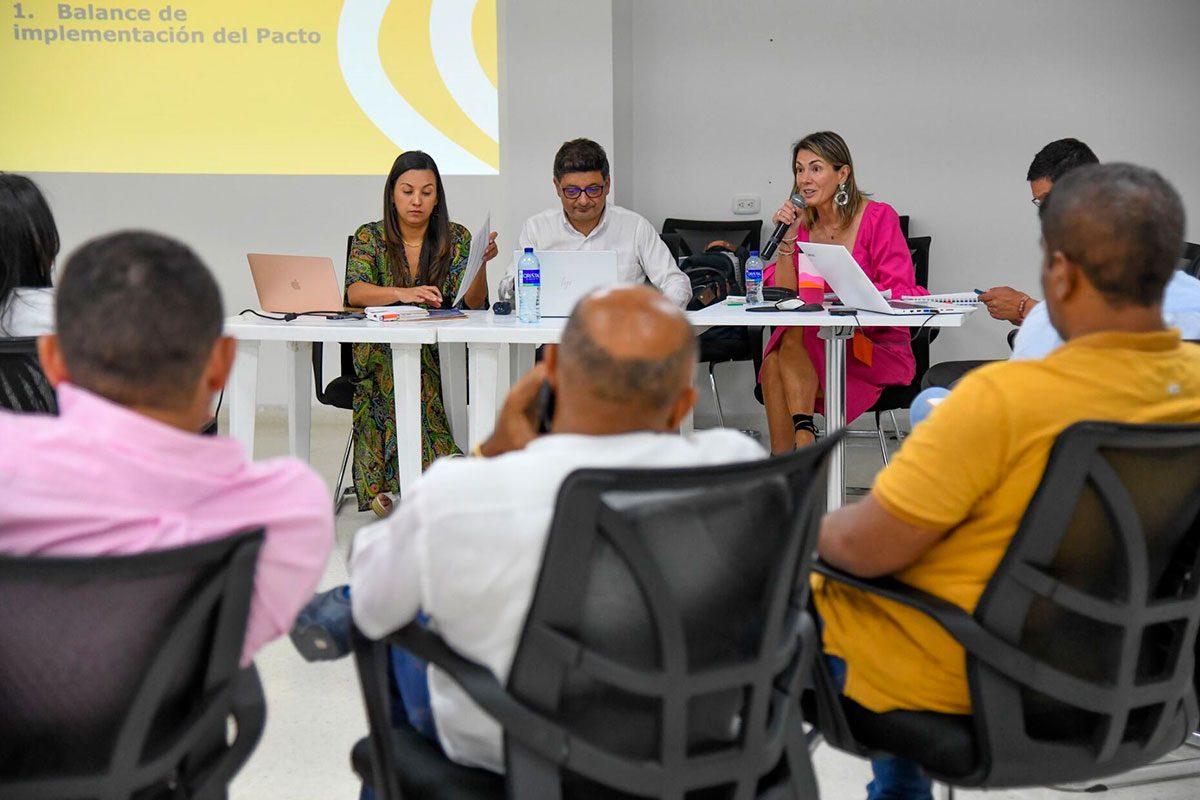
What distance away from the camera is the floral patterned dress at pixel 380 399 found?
404cm

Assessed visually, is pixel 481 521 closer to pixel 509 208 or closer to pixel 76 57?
pixel 509 208

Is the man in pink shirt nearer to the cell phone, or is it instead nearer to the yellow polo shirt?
the cell phone

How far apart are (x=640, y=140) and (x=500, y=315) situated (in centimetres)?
229

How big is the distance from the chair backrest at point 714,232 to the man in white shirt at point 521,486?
13.9ft

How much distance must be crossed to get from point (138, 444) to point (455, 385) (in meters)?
Result: 3.02

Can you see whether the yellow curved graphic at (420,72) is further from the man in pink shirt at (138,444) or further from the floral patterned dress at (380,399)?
the man in pink shirt at (138,444)

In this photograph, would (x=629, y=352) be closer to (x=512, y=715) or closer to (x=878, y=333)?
(x=512, y=715)

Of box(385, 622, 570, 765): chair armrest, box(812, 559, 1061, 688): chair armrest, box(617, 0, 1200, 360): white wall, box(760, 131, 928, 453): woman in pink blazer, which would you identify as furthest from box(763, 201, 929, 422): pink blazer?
box(385, 622, 570, 765): chair armrest

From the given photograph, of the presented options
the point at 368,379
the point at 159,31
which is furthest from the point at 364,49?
the point at 368,379

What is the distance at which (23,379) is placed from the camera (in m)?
2.17

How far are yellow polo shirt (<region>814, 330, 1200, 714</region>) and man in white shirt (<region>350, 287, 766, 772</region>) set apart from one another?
0.87ft

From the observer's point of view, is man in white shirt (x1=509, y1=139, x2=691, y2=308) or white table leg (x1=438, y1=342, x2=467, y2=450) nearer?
white table leg (x1=438, y1=342, x2=467, y2=450)

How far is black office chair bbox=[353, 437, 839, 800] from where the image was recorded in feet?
3.67

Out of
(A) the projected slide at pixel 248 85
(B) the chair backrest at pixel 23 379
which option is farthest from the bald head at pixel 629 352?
(A) the projected slide at pixel 248 85
